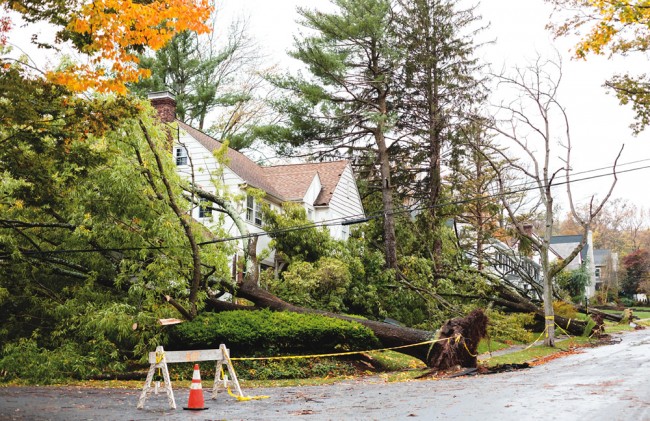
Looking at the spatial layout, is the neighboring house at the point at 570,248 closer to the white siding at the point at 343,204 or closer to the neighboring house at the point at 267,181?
the white siding at the point at 343,204

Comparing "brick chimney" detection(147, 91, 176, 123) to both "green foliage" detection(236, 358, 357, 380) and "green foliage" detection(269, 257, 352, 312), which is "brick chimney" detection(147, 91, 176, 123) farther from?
"green foliage" detection(236, 358, 357, 380)

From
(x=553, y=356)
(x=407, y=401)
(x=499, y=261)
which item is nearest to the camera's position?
(x=407, y=401)

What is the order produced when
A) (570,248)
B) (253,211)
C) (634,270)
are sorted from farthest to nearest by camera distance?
(570,248) → (634,270) → (253,211)

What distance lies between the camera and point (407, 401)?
32.4ft

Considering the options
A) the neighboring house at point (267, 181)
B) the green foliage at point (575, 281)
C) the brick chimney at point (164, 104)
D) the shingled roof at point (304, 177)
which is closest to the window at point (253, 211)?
the neighboring house at point (267, 181)

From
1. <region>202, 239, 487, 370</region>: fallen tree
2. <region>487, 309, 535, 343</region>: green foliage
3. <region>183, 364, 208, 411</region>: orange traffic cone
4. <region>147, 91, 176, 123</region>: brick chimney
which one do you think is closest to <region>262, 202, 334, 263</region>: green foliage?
<region>202, 239, 487, 370</region>: fallen tree

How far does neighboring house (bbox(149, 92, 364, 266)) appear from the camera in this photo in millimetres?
27172

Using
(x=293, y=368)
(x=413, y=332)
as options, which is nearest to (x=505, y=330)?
(x=413, y=332)

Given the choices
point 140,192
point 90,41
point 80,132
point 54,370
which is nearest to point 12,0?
point 90,41

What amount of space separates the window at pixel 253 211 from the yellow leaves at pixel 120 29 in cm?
1842

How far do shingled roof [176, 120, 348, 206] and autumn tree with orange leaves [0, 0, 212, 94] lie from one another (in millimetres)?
17811

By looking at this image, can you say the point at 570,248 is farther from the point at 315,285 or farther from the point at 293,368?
the point at 293,368

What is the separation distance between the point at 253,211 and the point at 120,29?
64.8 feet

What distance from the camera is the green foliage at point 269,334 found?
15875 mm
